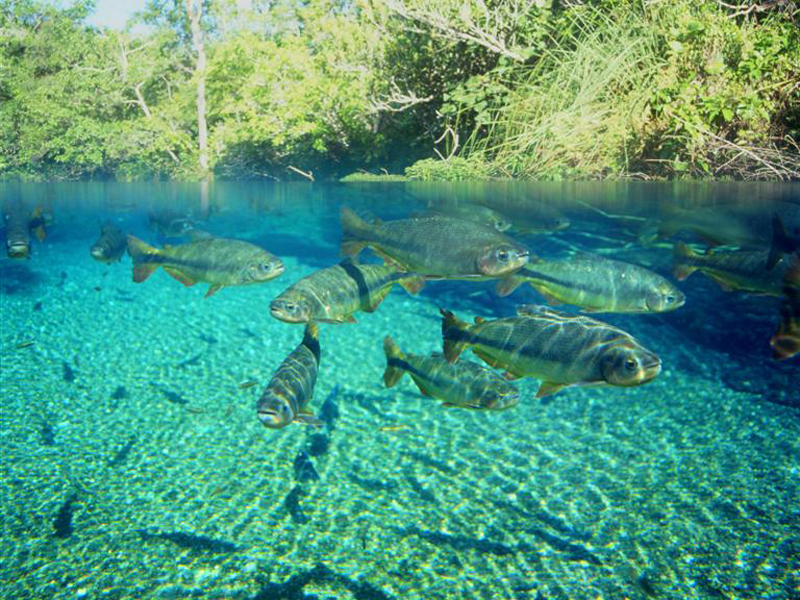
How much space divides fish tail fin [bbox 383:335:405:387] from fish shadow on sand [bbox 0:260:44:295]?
497 inches

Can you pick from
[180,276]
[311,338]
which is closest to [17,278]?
[180,276]

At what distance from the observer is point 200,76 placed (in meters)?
28.6

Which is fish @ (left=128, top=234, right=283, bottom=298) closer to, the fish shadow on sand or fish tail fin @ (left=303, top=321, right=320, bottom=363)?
fish tail fin @ (left=303, top=321, right=320, bottom=363)

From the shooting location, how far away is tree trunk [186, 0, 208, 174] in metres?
29.3

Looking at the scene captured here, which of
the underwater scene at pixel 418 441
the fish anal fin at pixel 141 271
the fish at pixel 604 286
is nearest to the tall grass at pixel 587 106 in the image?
the underwater scene at pixel 418 441

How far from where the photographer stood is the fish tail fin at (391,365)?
416 centimetres

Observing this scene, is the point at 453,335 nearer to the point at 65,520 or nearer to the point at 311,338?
the point at 311,338

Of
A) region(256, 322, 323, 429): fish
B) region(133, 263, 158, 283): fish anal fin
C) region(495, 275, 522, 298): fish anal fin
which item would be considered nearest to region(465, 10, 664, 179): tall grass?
region(495, 275, 522, 298): fish anal fin

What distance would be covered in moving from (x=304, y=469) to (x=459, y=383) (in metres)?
2.65

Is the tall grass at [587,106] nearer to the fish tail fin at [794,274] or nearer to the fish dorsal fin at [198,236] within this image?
the fish dorsal fin at [198,236]

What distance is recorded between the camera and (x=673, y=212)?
1202cm

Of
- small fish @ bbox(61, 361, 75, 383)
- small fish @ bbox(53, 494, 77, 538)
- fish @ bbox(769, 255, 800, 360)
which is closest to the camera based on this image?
fish @ bbox(769, 255, 800, 360)

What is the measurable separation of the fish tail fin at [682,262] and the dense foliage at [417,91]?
656 centimetres

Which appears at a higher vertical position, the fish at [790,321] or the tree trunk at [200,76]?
the tree trunk at [200,76]
